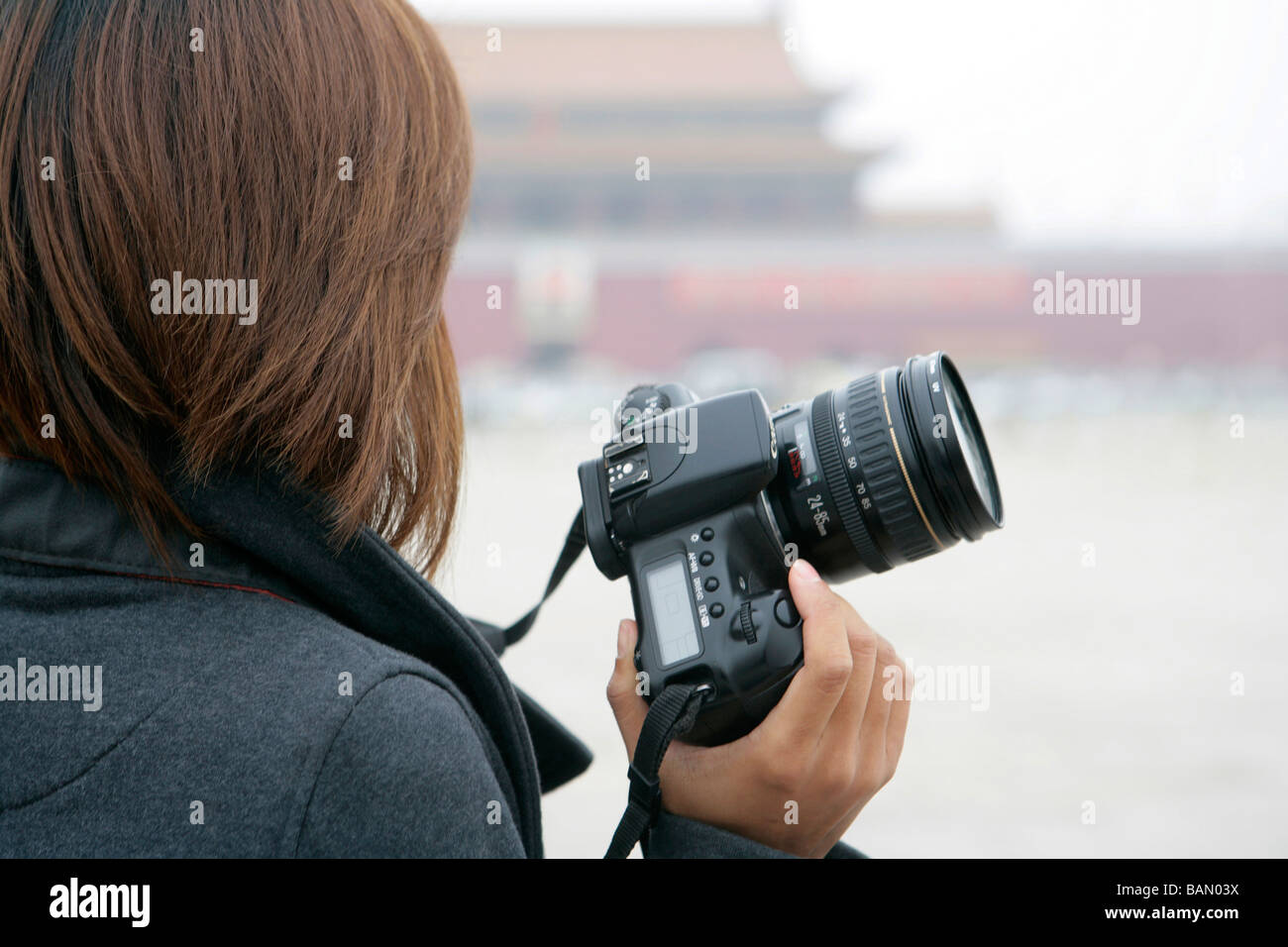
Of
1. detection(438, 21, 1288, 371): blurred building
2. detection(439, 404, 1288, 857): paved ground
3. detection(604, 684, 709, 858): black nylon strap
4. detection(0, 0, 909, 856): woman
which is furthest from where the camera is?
detection(438, 21, 1288, 371): blurred building

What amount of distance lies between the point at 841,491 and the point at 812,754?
0.19 m

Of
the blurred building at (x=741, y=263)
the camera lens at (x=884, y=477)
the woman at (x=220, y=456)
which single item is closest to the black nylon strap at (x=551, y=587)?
the camera lens at (x=884, y=477)

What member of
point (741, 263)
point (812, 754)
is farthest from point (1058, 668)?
point (741, 263)

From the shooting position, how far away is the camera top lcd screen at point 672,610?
0.68 metres

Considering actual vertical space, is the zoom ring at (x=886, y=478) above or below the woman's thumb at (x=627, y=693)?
above

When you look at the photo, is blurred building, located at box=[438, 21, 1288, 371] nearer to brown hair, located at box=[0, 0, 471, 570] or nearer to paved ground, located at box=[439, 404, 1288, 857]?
paved ground, located at box=[439, 404, 1288, 857]

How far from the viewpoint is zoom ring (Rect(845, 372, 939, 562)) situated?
721mm

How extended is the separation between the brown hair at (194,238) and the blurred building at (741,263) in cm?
1485

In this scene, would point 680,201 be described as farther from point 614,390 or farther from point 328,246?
point 328,246

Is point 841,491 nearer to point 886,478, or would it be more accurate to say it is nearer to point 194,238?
point 886,478

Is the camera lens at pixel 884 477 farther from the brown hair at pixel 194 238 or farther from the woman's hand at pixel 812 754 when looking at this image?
the brown hair at pixel 194 238

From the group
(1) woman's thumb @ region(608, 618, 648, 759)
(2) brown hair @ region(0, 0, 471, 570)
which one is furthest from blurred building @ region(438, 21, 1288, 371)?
(2) brown hair @ region(0, 0, 471, 570)

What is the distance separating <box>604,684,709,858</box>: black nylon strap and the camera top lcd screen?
31mm

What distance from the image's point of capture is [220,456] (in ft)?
1.59
